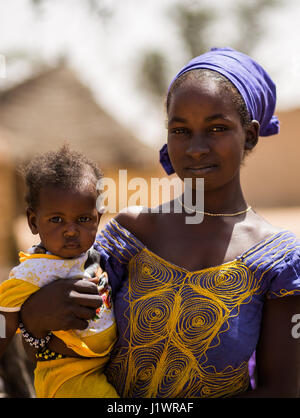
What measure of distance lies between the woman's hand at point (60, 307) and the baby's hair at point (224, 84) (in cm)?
91

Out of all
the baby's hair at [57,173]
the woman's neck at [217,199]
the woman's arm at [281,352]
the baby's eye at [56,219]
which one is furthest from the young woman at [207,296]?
the baby's hair at [57,173]

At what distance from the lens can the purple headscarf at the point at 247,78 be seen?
2.20 m

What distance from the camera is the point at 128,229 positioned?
233cm

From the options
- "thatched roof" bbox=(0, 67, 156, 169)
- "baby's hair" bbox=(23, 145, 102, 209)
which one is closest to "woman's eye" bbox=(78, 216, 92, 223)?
"baby's hair" bbox=(23, 145, 102, 209)

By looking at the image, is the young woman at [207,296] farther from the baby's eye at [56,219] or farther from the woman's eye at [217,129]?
the baby's eye at [56,219]

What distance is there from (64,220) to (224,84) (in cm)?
84

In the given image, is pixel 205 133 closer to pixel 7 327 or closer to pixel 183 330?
pixel 183 330

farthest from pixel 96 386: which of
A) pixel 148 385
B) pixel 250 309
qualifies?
pixel 250 309

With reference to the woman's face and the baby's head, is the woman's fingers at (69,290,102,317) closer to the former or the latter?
the baby's head

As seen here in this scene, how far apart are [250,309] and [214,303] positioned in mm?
142

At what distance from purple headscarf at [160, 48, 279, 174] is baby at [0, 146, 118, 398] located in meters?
0.58

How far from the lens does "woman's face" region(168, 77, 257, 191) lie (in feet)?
6.84

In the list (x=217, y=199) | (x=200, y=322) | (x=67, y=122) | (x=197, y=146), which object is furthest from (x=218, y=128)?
(x=67, y=122)

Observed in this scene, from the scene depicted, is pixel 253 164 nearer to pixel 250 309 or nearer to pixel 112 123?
pixel 112 123
